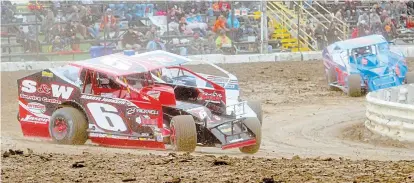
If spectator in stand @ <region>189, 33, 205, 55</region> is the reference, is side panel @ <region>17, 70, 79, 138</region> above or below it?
above

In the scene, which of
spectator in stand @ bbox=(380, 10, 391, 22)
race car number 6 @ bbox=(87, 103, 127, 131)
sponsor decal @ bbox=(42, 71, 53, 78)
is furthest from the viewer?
spectator in stand @ bbox=(380, 10, 391, 22)

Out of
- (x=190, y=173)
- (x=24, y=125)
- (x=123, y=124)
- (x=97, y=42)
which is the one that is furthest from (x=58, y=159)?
(x=97, y=42)

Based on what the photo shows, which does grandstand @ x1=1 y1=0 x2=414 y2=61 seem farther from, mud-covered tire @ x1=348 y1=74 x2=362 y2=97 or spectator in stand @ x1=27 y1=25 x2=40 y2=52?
mud-covered tire @ x1=348 y1=74 x2=362 y2=97

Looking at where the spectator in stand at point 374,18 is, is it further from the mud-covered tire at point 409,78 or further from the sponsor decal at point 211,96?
the sponsor decal at point 211,96

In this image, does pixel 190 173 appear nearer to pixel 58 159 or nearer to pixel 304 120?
pixel 58 159

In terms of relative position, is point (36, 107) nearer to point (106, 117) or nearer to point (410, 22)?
point (106, 117)

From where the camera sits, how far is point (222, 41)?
2331 cm

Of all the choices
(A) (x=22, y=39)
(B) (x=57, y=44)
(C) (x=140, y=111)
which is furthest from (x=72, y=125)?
(B) (x=57, y=44)

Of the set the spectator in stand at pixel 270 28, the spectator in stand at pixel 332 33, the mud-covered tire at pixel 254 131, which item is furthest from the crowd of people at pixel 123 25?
the mud-covered tire at pixel 254 131

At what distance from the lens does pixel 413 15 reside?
26500 mm

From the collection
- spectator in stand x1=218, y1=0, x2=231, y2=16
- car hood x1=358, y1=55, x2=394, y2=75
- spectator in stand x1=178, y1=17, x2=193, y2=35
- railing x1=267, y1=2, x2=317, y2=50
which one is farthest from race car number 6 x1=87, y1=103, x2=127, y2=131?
railing x1=267, y1=2, x2=317, y2=50

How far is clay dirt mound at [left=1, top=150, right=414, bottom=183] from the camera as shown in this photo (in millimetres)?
7305

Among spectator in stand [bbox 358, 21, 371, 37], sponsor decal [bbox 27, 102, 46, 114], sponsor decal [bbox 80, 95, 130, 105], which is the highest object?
sponsor decal [bbox 80, 95, 130, 105]

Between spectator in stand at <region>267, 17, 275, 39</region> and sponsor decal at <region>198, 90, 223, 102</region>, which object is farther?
spectator in stand at <region>267, 17, 275, 39</region>
